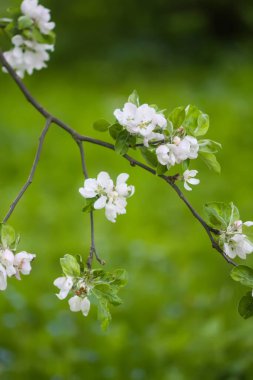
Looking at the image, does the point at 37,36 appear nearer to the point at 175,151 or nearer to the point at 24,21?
the point at 24,21

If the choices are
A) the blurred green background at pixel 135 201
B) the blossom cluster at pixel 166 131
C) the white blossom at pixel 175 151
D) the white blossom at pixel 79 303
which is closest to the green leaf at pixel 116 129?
the blossom cluster at pixel 166 131

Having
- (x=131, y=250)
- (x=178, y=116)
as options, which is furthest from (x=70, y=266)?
(x=131, y=250)

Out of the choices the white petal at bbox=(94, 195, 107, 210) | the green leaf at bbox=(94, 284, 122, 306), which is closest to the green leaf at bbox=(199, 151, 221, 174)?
the white petal at bbox=(94, 195, 107, 210)

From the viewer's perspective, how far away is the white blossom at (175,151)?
1.19 metres

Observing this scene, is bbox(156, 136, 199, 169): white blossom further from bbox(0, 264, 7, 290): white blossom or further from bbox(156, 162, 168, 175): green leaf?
bbox(0, 264, 7, 290): white blossom

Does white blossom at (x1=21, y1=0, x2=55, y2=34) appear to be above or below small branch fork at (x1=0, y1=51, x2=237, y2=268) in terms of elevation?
above

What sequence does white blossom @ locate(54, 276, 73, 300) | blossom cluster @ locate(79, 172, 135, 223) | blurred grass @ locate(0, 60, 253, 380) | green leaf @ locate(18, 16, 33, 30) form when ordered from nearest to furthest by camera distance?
white blossom @ locate(54, 276, 73, 300), blossom cluster @ locate(79, 172, 135, 223), green leaf @ locate(18, 16, 33, 30), blurred grass @ locate(0, 60, 253, 380)

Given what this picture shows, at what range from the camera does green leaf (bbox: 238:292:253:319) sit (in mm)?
1226

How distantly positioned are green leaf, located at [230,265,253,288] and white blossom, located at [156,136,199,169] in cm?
24

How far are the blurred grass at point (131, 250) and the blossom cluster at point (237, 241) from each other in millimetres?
1019

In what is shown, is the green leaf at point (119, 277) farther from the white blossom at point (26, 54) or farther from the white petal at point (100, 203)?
the white blossom at point (26, 54)

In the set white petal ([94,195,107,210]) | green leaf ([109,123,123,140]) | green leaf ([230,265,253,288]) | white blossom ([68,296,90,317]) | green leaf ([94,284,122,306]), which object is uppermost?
green leaf ([109,123,123,140])

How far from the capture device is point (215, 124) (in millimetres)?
4695

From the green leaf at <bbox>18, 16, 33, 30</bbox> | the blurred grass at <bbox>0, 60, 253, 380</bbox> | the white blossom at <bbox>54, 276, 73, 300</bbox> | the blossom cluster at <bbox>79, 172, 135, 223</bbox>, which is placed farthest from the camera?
the blurred grass at <bbox>0, 60, 253, 380</bbox>
